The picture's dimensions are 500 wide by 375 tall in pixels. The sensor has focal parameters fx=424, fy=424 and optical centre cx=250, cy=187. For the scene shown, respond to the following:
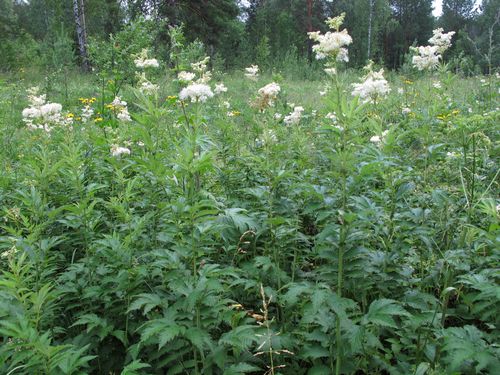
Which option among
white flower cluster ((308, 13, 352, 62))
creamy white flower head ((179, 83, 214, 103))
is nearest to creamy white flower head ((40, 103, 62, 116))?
creamy white flower head ((179, 83, 214, 103))

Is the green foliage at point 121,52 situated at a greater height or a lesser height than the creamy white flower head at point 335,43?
greater

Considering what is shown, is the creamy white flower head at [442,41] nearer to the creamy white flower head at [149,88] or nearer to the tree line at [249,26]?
the tree line at [249,26]

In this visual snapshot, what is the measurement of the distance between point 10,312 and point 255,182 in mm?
1928

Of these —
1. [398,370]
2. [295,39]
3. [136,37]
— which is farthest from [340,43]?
[295,39]

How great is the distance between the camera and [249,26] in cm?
4144

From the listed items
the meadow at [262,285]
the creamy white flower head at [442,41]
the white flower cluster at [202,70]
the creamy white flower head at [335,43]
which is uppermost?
the creamy white flower head at [442,41]

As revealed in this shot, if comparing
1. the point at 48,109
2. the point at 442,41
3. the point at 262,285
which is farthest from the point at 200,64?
the point at 442,41

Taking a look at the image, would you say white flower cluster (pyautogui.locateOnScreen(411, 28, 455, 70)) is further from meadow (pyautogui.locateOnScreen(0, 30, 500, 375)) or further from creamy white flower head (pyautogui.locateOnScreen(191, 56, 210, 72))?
creamy white flower head (pyautogui.locateOnScreen(191, 56, 210, 72))

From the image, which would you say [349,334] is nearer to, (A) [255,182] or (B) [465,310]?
(B) [465,310]

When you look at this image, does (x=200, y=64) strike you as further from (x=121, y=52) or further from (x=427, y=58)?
(x=121, y=52)

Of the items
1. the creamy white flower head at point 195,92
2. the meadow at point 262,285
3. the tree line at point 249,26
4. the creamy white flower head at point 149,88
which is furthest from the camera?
the tree line at point 249,26

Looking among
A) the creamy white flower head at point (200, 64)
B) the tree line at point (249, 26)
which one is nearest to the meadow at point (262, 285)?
the creamy white flower head at point (200, 64)

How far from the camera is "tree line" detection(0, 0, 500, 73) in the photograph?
56.7ft

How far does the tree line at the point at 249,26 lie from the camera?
56.7 ft
